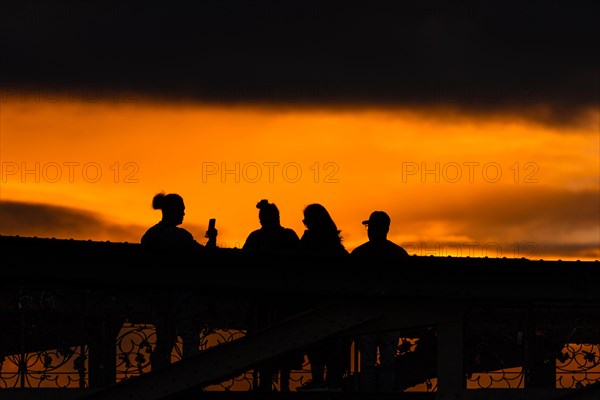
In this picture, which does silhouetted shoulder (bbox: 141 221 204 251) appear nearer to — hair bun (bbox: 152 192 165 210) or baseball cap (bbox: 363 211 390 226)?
hair bun (bbox: 152 192 165 210)

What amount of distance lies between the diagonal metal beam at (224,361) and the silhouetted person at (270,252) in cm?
79

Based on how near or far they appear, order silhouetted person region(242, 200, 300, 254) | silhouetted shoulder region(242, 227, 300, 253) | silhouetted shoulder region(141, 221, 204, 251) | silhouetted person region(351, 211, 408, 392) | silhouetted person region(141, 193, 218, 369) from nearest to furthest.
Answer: silhouetted person region(141, 193, 218, 369), silhouetted person region(351, 211, 408, 392), silhouetted shoulder region(141, 221, 204, 251), silhouetted shoulder region(242, 227, 300, 253), silhouetted person region(242, 200, 300, 254)

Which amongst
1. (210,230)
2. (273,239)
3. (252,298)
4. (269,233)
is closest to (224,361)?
(252,298)

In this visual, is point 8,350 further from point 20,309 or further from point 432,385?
point 432,385

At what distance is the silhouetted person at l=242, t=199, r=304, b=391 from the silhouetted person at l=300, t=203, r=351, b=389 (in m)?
0.18

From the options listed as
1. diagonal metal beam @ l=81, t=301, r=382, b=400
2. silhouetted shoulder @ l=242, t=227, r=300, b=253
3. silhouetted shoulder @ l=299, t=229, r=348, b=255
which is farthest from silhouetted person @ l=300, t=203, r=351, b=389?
diagonal metal beam @ l=81, t=301, r=382, b=400

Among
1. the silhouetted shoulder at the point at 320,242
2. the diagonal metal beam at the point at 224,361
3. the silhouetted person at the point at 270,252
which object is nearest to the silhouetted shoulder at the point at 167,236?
the silhouetted person at the point at 270,252

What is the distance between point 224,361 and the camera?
14641mm

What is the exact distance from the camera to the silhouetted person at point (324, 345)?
52.9ft

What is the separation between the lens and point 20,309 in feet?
50.8

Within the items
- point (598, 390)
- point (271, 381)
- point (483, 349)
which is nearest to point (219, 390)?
point (271, 381)

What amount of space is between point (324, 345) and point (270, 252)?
1.81m

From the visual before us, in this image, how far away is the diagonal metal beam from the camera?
14.6 m

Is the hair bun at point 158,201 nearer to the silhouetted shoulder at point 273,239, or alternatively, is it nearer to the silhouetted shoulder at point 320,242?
the silhouetted shoulder at point 273,239
